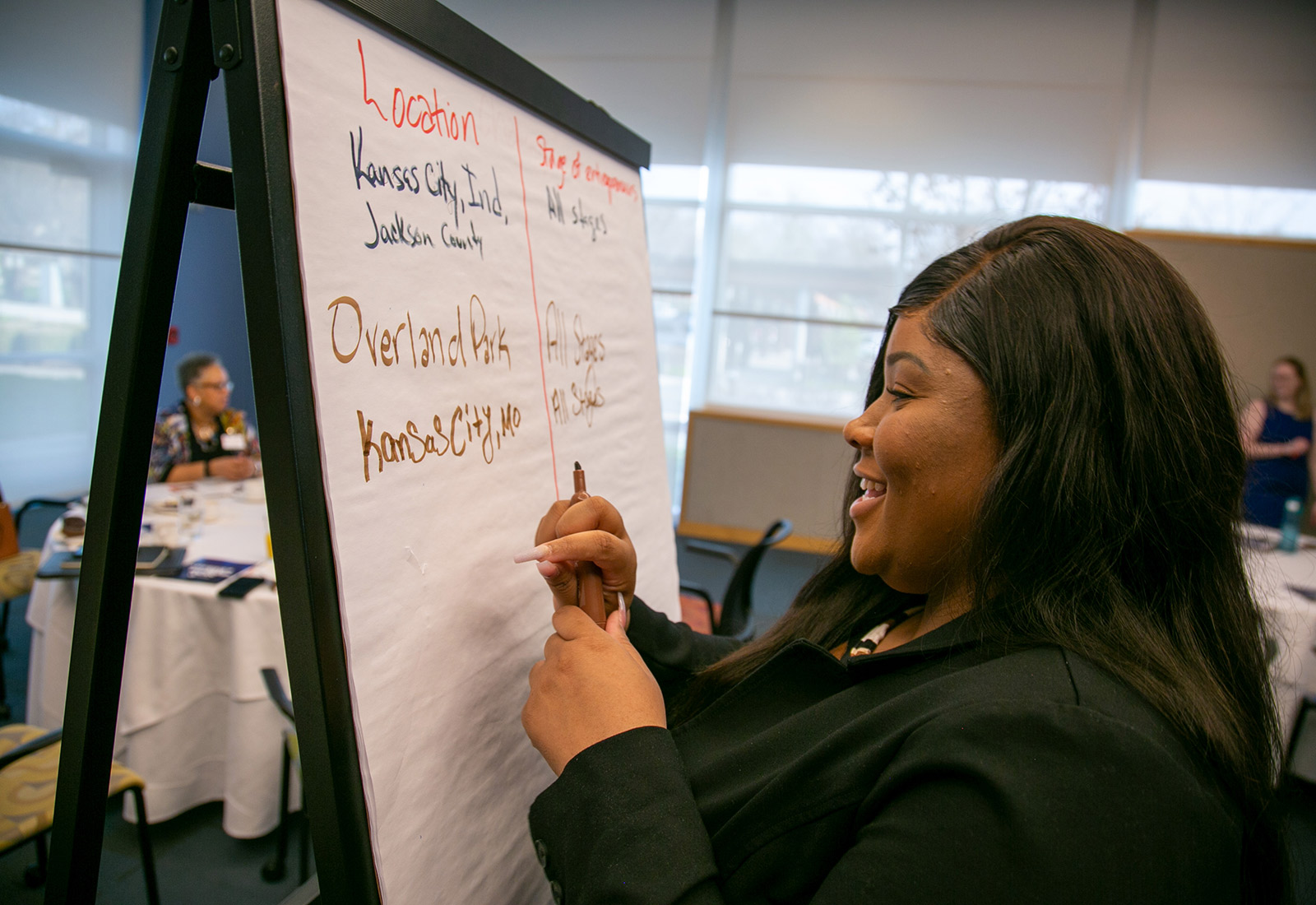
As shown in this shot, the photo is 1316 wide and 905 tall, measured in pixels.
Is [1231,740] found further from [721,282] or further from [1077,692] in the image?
[721,282]

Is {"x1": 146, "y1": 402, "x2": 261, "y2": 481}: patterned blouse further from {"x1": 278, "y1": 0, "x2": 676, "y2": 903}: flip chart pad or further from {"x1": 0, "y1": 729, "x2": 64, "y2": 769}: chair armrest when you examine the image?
{"x1": 278, "y1": 0, "x2": 676, "y2": 903}: flip chart pad

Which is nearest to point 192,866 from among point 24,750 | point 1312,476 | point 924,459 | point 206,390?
point 24,750

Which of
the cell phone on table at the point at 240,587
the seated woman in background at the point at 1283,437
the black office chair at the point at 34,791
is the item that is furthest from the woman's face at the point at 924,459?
the seated woman in background at the point at 1283,437

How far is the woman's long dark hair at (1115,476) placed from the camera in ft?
2.10

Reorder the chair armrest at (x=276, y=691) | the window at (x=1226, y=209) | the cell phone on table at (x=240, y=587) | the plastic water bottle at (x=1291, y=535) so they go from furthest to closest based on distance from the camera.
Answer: the window at (x=1226, y=209) < the plastic water bottle at (x=1291, y=535) < the cell phone on table at (x=240, y=587) < the chair armrest at (x=276, y=691)

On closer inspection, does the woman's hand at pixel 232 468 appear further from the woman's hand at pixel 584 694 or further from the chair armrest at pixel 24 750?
the woman's hand at pixel 584 694

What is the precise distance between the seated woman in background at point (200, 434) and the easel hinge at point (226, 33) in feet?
9.60

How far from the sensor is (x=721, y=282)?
5.46 metres

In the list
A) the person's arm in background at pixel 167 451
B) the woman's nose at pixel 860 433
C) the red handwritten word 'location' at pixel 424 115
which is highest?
the red handwritten word 'location' at pixel 424 115

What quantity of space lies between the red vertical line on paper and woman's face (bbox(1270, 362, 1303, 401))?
4750mm

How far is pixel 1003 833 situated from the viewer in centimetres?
49

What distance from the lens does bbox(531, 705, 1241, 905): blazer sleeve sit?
1.58ft

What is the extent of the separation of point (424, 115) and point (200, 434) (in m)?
2.98

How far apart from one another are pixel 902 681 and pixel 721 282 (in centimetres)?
498
